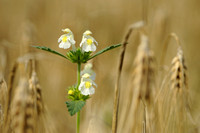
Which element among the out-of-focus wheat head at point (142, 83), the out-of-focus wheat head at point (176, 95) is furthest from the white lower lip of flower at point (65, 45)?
the out-of-focus wheat head at point (176, 95)

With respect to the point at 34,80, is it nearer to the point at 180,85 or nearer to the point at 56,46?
the point at 180,85

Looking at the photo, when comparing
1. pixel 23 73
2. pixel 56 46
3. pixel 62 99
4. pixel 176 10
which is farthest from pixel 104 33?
pixel 23 73

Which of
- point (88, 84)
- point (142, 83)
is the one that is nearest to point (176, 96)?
point (142, 83)

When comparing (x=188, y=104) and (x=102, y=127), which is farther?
(x=102, y=127)

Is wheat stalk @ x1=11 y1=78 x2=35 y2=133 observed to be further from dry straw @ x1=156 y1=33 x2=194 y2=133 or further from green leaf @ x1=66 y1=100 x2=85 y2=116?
dry straw @ x1=156 y1=33 x2=194 y2=133

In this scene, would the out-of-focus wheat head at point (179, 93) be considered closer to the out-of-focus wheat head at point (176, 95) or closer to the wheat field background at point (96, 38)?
the out-of-focus wheat head at point (176, 95)

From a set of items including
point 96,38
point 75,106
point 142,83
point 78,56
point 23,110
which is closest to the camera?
point 23,110

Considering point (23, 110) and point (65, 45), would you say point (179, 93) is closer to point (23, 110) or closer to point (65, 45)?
point (65, 45)

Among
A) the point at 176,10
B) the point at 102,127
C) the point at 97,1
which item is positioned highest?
the point at 97,1
